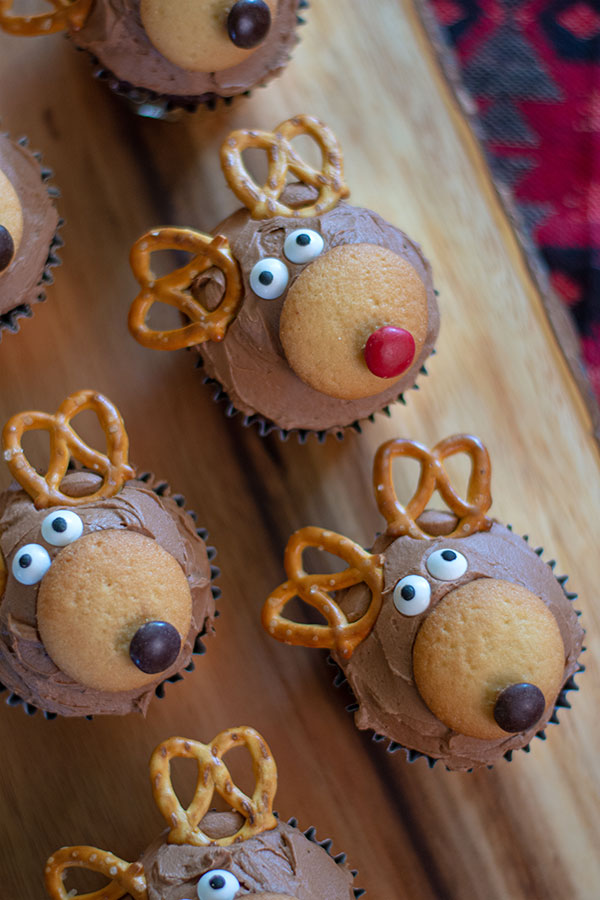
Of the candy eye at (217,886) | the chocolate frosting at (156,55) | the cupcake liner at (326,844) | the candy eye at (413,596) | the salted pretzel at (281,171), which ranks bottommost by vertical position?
the cupcake liner at (326,844)

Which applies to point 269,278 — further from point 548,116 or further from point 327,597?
point 548,116

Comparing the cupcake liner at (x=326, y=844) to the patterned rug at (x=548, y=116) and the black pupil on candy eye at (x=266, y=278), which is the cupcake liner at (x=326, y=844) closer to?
the black pupil on candy eye at (x=266, y=278)

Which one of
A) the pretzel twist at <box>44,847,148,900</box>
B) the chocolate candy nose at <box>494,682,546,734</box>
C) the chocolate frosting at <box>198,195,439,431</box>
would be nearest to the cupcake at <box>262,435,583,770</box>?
the chocolate candy nose at <box>494,682,546,734</box>

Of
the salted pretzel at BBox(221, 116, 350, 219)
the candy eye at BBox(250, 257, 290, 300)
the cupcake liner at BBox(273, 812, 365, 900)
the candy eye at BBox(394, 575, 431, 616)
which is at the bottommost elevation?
the cupcake liner at BBox(273, 812, 365, 900)

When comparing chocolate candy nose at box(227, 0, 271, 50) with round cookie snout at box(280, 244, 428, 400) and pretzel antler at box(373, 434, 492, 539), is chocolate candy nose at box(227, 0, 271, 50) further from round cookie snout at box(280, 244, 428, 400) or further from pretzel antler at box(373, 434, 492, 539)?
pretzel antler at box(373, 434, 492, 539)

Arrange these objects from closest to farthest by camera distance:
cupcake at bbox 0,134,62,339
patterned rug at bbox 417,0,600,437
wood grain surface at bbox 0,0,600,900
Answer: cupcake at bbox 0,134,62,339 → wood grain surface at bbox 0,0,600,900 → patterned rug at bbox 417,0,600,437

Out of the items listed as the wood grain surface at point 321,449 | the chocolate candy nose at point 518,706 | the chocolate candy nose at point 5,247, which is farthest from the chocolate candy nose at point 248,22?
the chocolate candy nose at point 518,706

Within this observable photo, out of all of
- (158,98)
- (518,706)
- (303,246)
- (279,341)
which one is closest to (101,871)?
(518,706)
